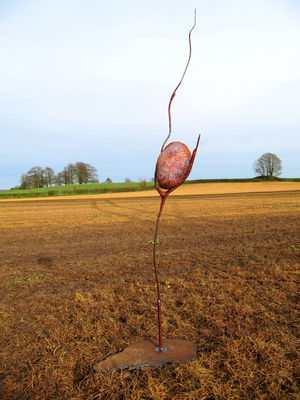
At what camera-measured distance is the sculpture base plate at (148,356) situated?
3290mm

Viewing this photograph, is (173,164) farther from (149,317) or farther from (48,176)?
(48,176)

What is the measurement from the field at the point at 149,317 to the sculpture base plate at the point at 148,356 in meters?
0.09

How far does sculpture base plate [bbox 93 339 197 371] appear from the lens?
329 centimetres

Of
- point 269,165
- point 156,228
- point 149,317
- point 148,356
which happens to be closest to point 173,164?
point 156,228

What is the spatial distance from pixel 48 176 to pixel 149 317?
77.4 m

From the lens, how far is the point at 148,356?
3447 mm

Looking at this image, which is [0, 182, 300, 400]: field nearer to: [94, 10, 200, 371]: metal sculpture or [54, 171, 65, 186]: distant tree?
[94, 10, 200, 371]: metal sculpture

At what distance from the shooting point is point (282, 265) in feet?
22.7

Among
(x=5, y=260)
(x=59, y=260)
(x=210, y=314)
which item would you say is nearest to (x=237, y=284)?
(x=210, y=314)

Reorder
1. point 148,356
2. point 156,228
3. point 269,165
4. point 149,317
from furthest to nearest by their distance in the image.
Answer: point 269,165 → point 149,317 → point 148,356 → point 156,228

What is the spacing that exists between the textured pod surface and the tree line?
7531 centimetres

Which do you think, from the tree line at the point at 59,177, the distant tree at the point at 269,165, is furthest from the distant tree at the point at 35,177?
the distant tree at the point at 269,165

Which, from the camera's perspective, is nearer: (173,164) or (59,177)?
(173,164)

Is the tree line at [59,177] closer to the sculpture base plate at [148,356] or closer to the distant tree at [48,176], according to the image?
the distant tree at [48,176]
